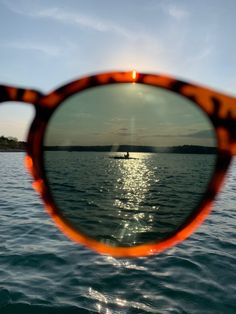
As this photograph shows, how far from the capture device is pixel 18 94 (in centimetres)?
192

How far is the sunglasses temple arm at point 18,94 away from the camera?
190 centimetres

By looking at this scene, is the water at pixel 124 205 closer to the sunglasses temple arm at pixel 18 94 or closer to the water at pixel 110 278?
the sunglasses temple arm at pixel 18 94

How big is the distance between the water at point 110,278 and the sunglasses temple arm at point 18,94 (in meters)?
2.20

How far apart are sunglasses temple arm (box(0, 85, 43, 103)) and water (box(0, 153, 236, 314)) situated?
220 cm

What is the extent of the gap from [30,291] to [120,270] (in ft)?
5.40

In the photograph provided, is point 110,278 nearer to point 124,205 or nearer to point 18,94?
point 18,94

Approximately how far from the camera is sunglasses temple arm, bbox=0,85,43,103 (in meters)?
1.90

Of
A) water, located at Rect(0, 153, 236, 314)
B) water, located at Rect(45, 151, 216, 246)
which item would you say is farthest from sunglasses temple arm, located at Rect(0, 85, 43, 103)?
water, located at Rect(0, 153, 236, 314)

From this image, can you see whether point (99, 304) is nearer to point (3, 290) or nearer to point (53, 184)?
point (3, 290)

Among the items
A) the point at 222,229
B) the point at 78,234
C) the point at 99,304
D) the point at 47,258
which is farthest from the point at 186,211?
the point at 222,229

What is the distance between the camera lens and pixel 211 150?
77.5 inches

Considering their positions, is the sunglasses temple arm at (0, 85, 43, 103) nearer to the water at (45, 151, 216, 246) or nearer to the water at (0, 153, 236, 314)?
the water at (45, 151, 216, 246)

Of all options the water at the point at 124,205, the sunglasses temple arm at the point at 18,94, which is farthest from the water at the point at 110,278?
the sunglasses temple arm at the point at 18,94

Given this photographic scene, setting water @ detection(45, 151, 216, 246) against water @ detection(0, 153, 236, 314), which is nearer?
water @ detection(45, 151, 216, 246)
